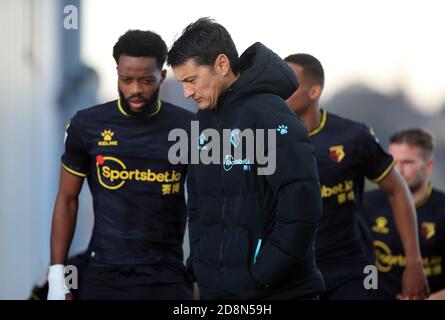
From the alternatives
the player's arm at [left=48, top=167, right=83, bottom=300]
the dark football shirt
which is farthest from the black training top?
the player's arm at [left=48, top=167, right=83, bottom=300]

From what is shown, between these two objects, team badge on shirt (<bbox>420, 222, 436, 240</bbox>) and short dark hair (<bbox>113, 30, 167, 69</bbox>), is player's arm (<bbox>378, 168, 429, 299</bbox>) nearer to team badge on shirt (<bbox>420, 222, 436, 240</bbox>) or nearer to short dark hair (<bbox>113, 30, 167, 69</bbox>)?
team badge on shirt (<bbox>420, 222, 436, 240</bbox>)

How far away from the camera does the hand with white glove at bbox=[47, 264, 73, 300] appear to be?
17.9 feet

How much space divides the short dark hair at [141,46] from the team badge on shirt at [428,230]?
8.50ft

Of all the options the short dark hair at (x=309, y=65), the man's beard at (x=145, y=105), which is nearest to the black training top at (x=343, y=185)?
the short dark hair at (x=309, y=65)

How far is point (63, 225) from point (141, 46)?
1.13 metres

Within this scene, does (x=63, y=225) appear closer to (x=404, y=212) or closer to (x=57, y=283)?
(x=57, y=283)

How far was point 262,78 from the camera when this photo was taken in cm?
415

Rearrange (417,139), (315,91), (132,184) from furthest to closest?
(417,139) < (315,91) < (132,184)

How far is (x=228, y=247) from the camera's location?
13.3 ft

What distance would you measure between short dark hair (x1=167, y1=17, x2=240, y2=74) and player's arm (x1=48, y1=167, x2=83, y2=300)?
1.51m

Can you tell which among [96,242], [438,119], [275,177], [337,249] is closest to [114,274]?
[96,242]

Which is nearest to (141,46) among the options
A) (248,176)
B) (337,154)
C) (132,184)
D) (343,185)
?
(132,184)
